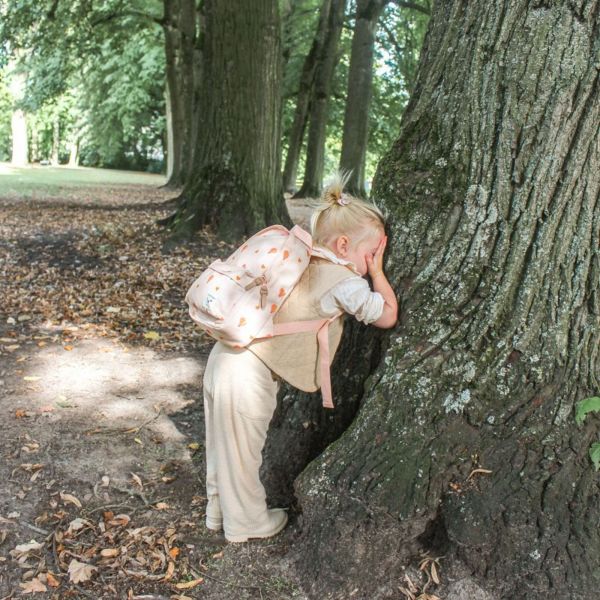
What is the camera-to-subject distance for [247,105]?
27.9ft

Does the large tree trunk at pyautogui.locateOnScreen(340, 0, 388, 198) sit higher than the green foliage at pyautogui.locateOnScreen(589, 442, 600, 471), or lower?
higher

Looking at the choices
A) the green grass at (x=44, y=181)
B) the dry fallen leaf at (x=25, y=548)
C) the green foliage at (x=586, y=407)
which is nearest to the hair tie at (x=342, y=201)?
the green foliage at (x=586, y=407)

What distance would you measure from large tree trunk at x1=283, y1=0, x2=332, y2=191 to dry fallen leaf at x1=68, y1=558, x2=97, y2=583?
18.4 meters

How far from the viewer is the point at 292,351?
2783 mm

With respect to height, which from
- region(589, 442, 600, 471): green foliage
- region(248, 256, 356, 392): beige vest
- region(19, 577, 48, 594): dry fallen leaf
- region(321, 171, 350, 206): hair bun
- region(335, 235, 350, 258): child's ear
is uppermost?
region(321, 171, 350, 206): hair bun

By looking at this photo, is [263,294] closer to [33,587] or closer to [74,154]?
[33,587]

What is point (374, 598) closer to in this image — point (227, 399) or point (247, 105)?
point (227, 399)

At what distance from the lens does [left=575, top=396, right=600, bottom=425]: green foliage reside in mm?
2586

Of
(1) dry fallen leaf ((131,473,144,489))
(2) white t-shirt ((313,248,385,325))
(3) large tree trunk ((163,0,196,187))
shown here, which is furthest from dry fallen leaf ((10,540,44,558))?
(3) large tree trunk ((163,0,196,187))

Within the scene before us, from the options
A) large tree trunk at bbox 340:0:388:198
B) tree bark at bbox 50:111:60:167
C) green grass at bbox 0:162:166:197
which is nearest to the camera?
large tree trunk at bbox 340:0:388:198

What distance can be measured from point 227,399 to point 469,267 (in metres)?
1.12

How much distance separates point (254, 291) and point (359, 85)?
1486 centimetres

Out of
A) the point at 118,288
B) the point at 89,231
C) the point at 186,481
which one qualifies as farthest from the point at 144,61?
the point at 186,481

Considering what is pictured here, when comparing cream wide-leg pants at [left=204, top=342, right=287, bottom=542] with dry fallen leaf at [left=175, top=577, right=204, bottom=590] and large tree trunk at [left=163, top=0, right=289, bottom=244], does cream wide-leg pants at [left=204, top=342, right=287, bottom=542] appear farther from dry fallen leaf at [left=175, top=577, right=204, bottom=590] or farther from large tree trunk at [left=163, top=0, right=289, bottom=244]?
large tree trunk at [left=163, top=0, right=289, bottom=244]
